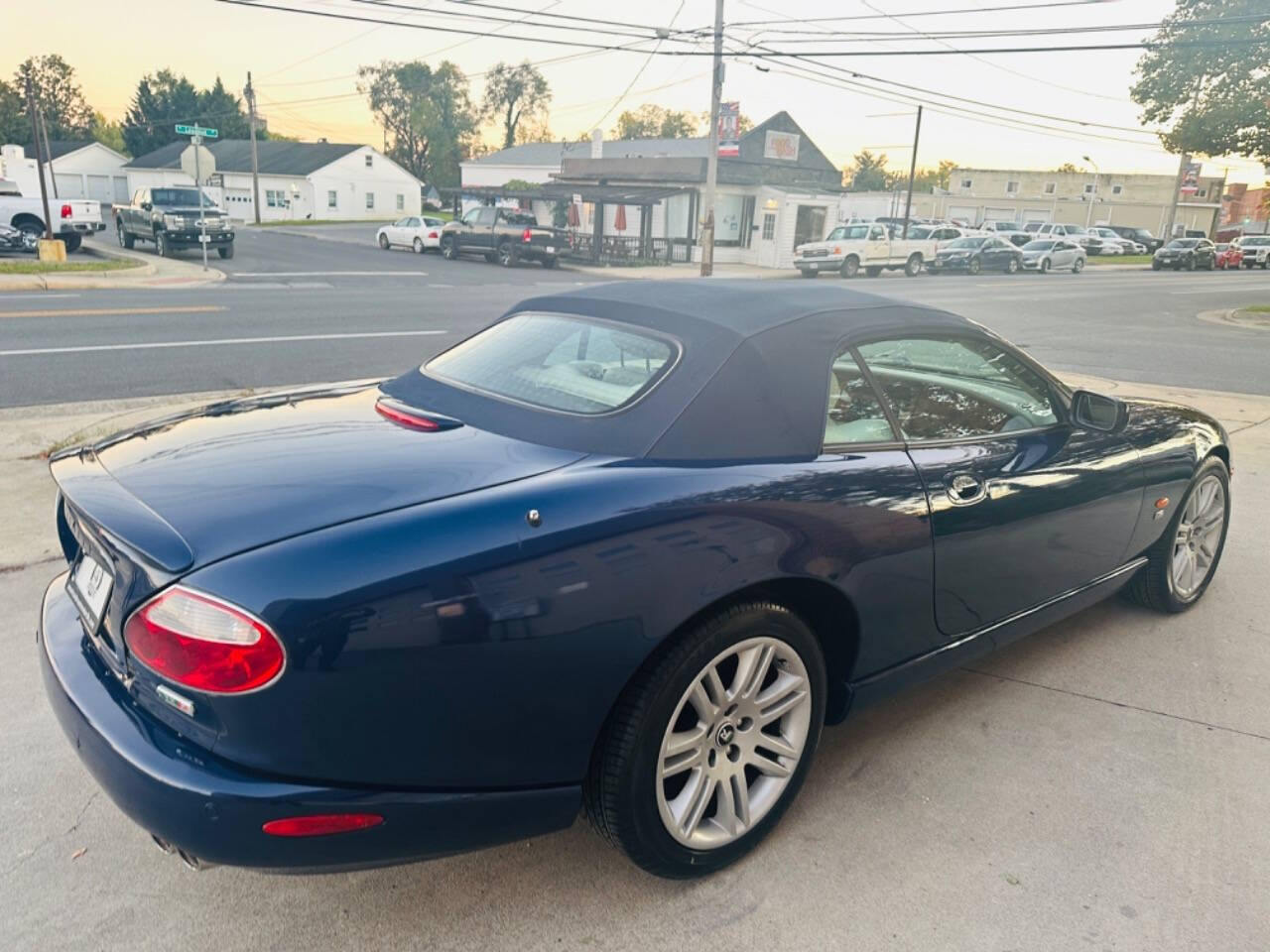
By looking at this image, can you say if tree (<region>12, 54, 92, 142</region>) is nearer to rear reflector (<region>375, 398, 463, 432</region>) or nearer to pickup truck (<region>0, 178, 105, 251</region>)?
pickup truck (<region>0, 178, 105, 251</region>)

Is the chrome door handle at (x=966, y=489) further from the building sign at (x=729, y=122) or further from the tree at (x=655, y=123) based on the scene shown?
Answer: the tree at (x=655, y=123)

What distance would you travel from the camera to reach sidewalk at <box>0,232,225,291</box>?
16938mm

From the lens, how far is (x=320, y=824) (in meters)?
1.95

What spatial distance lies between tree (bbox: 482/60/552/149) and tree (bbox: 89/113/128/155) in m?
47.5

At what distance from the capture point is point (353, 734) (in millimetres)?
1961

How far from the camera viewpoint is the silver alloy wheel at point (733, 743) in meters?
2.44

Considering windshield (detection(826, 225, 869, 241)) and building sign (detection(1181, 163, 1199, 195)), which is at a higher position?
building sign (detection(1181, 163, 1199, 195))

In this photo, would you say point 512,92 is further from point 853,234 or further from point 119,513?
point 119,513

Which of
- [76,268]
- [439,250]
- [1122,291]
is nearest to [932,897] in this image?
[76,268]

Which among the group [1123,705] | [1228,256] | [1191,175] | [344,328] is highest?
[1191,175]

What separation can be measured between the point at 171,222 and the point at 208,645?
26.6 meters

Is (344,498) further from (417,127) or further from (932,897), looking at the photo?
(417,127)

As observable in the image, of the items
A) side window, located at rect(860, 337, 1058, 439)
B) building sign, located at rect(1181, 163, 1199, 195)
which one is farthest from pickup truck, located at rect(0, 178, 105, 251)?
building sign, located at rect(1181, 163, 1199, 195)

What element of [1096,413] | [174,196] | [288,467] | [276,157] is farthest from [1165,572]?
[276,157]
